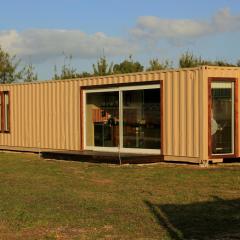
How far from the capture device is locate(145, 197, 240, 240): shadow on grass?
7.61 m

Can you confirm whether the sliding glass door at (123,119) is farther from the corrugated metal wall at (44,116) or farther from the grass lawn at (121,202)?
the grass lawn at (121,202)

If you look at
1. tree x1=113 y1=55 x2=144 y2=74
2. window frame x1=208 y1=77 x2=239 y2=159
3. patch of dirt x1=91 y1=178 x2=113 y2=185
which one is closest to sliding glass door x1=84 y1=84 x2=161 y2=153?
window frame x1=208 y1=77 x2=239 y2=159

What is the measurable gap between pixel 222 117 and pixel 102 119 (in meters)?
5.04

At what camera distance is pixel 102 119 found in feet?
65.9

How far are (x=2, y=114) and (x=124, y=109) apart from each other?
24.2 ft

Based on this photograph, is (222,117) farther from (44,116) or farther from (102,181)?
(44,116)

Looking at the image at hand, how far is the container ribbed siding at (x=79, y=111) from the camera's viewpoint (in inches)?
639

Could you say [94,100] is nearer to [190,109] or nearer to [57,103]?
[57,103]

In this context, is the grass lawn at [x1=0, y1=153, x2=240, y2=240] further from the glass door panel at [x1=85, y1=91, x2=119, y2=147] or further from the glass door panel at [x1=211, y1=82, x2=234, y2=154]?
the glass door panel at [x1=85, y1=91, x2=119, y2=147]

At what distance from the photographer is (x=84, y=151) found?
784 inches

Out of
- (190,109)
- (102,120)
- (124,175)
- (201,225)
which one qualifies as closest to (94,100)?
(102,120)

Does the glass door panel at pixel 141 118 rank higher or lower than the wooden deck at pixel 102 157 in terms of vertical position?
higher

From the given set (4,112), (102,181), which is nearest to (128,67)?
(4,112)

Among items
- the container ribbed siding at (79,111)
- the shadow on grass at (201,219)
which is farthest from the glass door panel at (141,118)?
the shadow on grass at (201,219)
